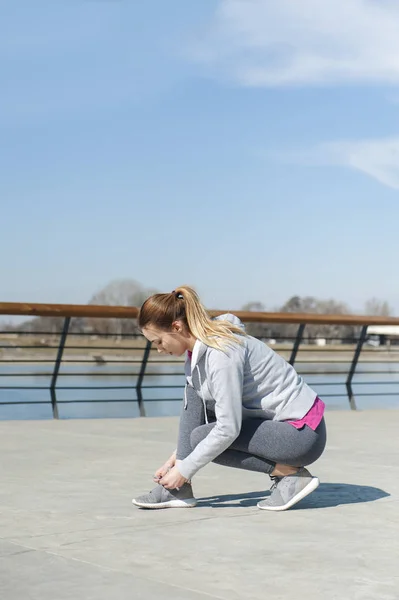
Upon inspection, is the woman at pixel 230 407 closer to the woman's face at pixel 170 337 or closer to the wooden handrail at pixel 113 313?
the woman's face at pixel 170 337

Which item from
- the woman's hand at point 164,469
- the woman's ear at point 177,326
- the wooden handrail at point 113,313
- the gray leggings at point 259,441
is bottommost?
the woman's hand at point 164,469

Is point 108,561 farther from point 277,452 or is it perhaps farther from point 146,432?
point 146,432

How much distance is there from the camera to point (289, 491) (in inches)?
132

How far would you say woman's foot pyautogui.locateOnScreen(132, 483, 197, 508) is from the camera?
3.37 m

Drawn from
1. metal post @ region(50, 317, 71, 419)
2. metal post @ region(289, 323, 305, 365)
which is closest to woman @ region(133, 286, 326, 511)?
metal post @ region(50, 317, 71, 419)

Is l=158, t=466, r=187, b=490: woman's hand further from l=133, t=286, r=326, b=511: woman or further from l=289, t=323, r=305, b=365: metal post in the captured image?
l=289, t=323, r=305, b=365: metal post

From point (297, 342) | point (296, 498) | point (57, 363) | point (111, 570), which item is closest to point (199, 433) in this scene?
point (296, 498)

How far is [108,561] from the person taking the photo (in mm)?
2549

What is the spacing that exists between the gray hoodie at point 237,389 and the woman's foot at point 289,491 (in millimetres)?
217

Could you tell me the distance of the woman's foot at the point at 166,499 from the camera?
3365 mm

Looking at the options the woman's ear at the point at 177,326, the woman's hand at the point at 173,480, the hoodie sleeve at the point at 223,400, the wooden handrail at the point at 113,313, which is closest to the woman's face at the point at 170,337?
the woman's ear at the point at 177,326

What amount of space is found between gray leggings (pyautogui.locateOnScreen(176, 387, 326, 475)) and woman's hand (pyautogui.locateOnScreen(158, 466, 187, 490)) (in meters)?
0.12

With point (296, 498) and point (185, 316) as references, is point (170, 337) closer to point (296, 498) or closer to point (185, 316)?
point (185, 316)

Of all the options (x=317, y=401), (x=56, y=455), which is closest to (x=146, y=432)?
(x=56, y=455)
